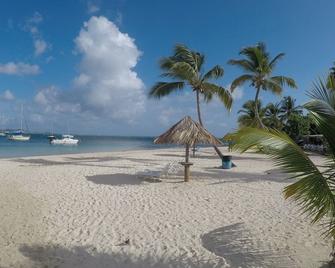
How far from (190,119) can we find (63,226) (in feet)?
19.3

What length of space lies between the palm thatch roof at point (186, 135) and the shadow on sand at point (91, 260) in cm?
571

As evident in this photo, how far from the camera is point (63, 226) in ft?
18.5

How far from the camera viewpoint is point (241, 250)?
4.54 meters

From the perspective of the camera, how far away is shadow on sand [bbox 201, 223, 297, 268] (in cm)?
414

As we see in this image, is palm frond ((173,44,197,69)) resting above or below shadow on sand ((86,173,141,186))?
above

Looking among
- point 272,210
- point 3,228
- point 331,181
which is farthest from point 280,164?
point 3,228

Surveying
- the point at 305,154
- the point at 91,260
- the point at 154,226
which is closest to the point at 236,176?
the point at 154,226

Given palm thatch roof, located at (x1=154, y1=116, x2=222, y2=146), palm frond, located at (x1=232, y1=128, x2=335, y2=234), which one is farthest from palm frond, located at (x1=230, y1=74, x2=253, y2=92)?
palm frond, located at (x1=232, y1=128, x2=335, y2=234)

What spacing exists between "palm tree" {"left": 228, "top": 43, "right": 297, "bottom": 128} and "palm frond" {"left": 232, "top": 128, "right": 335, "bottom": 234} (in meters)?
16.8

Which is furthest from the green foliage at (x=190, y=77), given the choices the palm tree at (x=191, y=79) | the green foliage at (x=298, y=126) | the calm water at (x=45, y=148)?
the green foliage at (x=298, y=126)

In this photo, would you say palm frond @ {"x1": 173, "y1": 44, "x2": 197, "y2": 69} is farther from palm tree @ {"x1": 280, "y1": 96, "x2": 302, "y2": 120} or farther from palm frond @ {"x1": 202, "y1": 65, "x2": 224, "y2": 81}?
palm tree @ {"x1": 280, "y1": 96, "x2": 302, "y2": 120}

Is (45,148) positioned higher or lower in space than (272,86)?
lower

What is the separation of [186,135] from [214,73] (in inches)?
299

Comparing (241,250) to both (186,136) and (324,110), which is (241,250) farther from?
(186,136)
